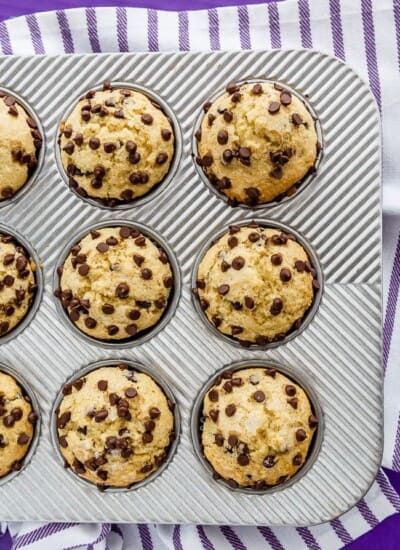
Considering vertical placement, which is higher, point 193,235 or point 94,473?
point 193,235

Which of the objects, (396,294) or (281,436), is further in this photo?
(396,294)

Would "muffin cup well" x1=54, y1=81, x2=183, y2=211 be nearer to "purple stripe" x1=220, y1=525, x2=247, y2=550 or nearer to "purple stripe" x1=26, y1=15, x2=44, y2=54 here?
"purple stripe" x1=26, y1=15, x2=44, y2=54

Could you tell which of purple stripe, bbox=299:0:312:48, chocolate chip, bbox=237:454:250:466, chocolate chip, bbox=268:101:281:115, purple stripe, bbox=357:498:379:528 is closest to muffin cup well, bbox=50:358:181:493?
chocolate chip, bbox=237:454:250:466

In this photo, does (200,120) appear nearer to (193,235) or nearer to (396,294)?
(193,235)

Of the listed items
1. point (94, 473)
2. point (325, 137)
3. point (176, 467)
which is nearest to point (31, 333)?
point (94, 473)

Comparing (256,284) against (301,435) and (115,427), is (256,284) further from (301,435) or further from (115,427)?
(115,427)

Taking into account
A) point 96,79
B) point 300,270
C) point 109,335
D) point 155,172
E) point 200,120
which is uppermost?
point 96,79
